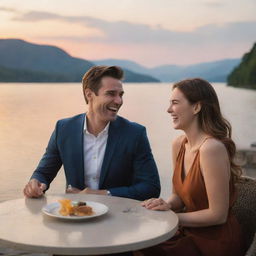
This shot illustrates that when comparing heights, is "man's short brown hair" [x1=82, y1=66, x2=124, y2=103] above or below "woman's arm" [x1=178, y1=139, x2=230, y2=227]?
above

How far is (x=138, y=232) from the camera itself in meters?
1.88

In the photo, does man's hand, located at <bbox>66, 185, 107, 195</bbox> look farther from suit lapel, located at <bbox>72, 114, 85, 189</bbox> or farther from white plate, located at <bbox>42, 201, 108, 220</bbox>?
white plate, located at <bbox>42, 201, 108, 220</bbox>

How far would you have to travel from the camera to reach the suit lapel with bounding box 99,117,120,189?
2676 mm

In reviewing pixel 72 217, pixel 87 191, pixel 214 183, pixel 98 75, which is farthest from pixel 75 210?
pixel 98 75

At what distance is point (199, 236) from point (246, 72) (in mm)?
57118

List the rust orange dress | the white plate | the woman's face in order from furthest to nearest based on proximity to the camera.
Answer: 1. the woman's face
2. the rust orange dress
3. the white plate

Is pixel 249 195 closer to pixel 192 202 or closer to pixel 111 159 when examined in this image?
pixel 192 202

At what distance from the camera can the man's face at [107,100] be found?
107 inches

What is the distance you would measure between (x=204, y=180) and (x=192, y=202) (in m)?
0.13

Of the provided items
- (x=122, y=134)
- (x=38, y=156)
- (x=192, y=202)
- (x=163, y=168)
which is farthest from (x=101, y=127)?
(x=38, y=156)

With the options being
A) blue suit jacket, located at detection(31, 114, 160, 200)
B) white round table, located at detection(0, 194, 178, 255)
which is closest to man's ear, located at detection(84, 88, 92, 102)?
blue suit jacket, located at detection(31, 114, 160, 200)

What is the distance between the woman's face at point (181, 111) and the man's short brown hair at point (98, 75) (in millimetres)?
462

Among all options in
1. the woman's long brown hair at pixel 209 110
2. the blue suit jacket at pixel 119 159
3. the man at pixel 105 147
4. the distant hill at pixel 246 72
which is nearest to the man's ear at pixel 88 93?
the man at pixel 105 147

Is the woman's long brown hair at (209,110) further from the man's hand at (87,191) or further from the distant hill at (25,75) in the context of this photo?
the distant hill at (25,75)
